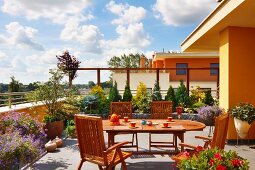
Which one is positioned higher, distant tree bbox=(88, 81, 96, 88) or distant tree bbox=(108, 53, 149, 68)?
distant tree bbox=(108, 53, 149, 68)

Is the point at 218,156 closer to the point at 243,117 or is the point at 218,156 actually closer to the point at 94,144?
the point at 94,144

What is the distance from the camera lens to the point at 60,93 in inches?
336

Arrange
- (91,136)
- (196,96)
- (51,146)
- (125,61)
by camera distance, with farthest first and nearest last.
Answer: (125,61) → (196,96) → (51,146) → (91,136)

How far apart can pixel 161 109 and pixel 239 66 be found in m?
2.32

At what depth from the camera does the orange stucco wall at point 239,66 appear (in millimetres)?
7957

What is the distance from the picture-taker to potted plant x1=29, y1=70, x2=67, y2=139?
322 inches

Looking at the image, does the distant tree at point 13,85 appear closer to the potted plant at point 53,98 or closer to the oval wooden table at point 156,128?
the potted plant at point 53,98

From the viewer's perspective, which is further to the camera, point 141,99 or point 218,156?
point 141,99

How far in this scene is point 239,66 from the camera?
8000 millimetres

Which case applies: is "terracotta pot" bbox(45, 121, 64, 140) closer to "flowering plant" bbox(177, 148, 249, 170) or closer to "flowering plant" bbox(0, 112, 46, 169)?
"flowering plant" bbox(0, 112, 46, 169)

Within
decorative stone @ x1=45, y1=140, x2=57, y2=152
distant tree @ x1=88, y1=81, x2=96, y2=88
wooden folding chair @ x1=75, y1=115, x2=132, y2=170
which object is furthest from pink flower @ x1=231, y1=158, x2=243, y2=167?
distant tree @ x1=88, y1=81, x2=96, y2=88

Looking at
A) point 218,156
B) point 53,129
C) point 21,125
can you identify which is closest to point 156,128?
point 218,156

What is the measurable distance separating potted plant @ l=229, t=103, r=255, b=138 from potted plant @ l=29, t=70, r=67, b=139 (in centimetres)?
431

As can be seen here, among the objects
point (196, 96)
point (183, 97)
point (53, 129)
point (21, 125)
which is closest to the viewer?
point (21, 125)
